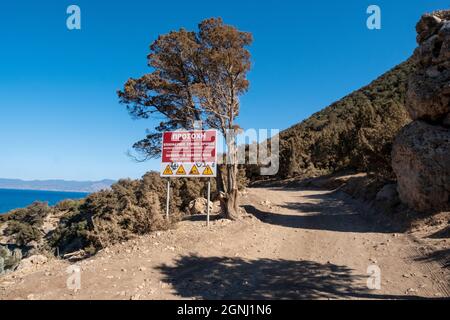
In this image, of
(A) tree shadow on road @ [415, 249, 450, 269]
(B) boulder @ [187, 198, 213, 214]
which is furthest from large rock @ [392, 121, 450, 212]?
(B) boulder @ [187, 198, 213, 214]

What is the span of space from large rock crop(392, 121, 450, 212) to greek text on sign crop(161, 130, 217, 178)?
22.6ft

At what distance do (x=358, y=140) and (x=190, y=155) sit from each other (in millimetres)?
18745

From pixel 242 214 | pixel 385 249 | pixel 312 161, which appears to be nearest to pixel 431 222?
pixel 385 249

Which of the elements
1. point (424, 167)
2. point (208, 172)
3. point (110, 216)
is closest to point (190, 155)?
point (208, 172)

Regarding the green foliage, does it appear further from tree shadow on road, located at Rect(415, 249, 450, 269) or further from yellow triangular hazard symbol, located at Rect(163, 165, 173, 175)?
tree shadow on road, located at Rect(415, 249, 450, 269)

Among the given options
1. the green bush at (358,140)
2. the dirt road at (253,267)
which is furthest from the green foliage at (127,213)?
the green bush at (358,140)

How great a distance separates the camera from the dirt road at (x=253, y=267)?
532 cm

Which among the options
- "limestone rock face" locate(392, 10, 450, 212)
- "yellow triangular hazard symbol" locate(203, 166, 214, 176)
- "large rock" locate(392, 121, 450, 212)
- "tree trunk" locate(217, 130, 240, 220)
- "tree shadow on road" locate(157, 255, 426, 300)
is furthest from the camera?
"tree trunk" locate(217, 130, 240, 220)

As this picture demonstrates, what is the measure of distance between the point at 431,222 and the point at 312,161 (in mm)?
32492

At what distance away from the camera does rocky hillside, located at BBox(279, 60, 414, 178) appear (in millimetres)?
15633

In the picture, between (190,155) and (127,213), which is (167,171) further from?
(127,213)

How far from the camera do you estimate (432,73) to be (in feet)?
36.7

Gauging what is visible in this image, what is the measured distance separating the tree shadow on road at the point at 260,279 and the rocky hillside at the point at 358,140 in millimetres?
10692

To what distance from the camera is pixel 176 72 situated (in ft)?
40.2
